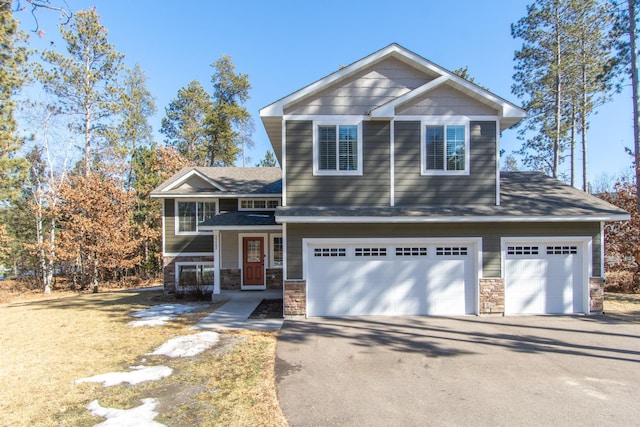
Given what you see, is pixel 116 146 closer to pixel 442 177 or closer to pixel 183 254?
pixel 183 254

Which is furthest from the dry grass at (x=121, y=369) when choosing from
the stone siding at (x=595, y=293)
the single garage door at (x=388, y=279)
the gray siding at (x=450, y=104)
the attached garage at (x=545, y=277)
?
the stone siding at (x=595, y=293)

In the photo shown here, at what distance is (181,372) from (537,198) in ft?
35.3

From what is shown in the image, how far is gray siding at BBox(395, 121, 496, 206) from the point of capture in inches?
394

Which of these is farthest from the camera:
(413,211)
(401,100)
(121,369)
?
(401,100)

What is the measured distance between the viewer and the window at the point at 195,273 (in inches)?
561

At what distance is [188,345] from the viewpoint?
718 centimetres

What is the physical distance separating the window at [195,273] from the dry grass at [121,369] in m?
4.54

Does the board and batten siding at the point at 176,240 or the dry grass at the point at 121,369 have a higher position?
the board and batten siding at the point at 176,240

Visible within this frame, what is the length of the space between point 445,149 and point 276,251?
7036mm

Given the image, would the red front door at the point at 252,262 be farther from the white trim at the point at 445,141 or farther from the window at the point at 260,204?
the white trim at the point at 445,141

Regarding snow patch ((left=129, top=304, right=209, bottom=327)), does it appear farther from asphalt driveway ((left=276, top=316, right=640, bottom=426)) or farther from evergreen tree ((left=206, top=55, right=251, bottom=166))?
evergreen tree ((left=206, top=55, right=251, bottom=166))

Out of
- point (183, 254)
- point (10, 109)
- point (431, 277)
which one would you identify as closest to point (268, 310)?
point (431, 277)

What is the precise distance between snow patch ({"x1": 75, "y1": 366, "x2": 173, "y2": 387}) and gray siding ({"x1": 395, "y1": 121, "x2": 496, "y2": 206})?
709cm

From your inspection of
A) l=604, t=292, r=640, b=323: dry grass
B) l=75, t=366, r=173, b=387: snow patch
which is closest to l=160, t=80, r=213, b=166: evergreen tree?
l=75, t=366, r=173, b=387: snow patch
